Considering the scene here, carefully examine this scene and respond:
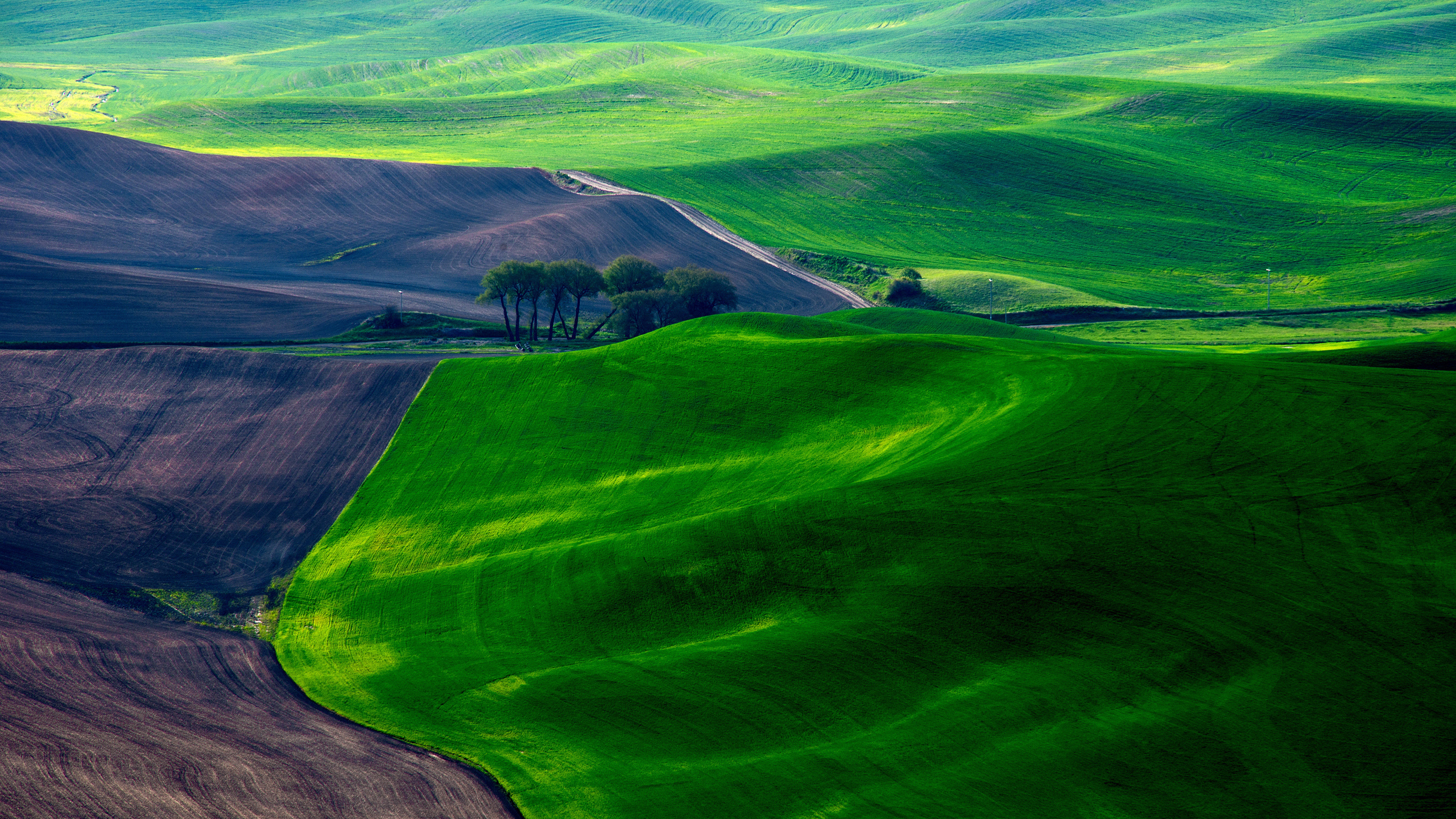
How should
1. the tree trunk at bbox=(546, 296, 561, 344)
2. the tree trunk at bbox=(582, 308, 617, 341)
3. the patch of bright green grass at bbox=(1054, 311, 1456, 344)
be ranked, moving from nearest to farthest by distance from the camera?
the tree trunk at bbox=(546, 296, 561, 344) → the tree trunk at bbox=(582, 308, 617, 341) → the patch of bright green grass at bbox=(1054, 311, 1456, 344)

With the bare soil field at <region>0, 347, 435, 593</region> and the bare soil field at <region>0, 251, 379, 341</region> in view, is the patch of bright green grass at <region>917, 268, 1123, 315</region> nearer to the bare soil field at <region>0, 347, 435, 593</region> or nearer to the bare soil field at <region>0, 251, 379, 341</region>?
the bare soil field at <region>0, 251, 379, 341</region>

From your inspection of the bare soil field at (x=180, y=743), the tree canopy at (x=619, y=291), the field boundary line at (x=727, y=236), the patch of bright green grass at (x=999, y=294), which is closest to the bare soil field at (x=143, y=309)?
the tree canopy at (x=619, y=291)

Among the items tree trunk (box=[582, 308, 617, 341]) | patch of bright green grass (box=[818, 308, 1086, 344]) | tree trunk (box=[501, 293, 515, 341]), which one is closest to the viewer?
patch of bright green grass (box=[818, 308, 1086, 344])

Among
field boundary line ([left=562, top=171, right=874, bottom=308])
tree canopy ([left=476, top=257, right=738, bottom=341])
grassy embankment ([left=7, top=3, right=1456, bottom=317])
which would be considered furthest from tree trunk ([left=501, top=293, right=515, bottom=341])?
grassy embankment ([left=7, top=3, right=1456, bottom=317])

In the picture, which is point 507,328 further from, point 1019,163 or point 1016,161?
point 1016,161

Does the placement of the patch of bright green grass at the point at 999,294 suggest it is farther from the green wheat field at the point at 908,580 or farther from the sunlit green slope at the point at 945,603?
the sunlit green slope at the point at 945,603

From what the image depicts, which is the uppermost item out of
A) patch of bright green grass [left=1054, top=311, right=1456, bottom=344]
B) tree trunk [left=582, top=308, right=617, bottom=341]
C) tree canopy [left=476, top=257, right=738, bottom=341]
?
tree canopy [left=476, top=257, right=738, bottom=341]

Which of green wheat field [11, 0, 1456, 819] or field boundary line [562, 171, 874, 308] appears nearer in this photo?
green wheat field [11, 0, 1456, 819]

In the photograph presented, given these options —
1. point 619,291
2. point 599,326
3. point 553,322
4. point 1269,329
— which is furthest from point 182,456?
point 1269,329
